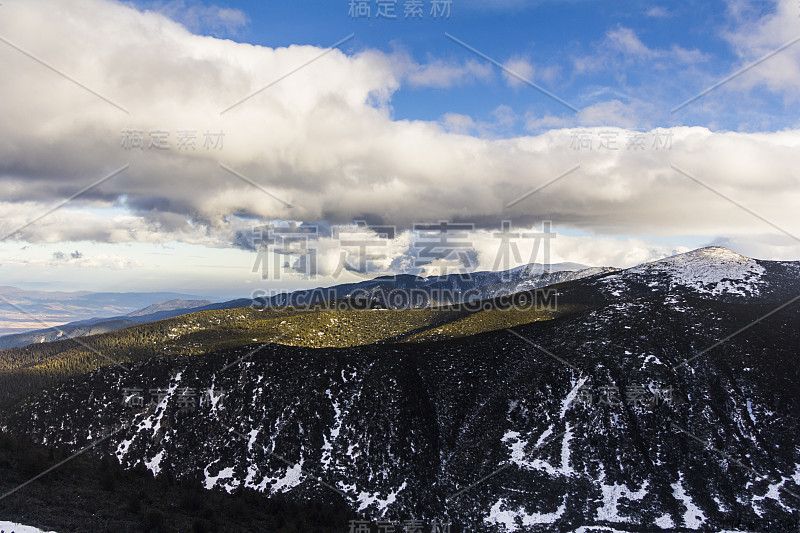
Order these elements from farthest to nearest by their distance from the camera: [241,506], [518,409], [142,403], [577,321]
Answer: [577,321]
[142,403]
[518,409]
[241,506]

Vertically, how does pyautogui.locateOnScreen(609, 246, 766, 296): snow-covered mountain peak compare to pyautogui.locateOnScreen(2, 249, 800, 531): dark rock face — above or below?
above

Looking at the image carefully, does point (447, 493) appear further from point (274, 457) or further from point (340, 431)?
point (274, 457)

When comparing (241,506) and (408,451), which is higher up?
(241,506)

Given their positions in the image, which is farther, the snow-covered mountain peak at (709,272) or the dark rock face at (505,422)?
the snow-covered mountain peak at (709,272)

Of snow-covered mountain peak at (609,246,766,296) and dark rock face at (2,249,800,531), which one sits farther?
snow-covered mountain peak at (609,246,766,296)

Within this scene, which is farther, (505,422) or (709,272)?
(709,272)

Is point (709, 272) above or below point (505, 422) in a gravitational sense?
above

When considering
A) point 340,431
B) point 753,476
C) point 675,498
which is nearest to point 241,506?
point 340,431

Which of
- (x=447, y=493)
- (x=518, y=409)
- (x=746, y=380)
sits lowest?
(x=447, y=493)
